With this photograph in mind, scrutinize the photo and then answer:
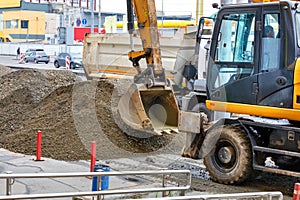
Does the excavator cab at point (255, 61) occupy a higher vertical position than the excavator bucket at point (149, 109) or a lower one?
higher

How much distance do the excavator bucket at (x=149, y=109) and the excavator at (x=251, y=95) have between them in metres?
1.76

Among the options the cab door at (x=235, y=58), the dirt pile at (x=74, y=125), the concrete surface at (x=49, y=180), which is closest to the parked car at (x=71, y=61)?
the dirt pile at (x=74, y=125)

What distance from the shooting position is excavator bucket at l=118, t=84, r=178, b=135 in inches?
484

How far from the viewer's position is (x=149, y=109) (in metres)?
13.2

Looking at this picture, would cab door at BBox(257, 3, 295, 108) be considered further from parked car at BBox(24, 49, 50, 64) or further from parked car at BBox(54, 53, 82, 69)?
parked car at BBox(24, 49, 50, 64)

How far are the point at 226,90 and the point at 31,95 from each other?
955cm

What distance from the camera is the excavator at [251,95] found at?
9.09 meters

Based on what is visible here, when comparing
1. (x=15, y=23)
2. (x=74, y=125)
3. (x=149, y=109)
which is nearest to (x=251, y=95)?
(x=149, y=109)

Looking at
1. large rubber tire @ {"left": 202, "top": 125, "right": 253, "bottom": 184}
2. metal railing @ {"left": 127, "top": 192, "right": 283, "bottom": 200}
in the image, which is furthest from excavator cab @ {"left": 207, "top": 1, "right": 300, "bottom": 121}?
metal railing @ {"left": 127, "top": 192, "right": 283, "bottom": 200}

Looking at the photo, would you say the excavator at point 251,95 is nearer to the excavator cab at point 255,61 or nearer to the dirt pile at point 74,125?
the excavator cab at point 255,61

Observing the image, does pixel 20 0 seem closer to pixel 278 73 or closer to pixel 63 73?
pixel 63 73

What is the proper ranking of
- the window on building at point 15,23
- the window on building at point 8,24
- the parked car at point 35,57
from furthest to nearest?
the window on building at point 8,24 → the window on building at point 15,23 → the parked car at point 35,57

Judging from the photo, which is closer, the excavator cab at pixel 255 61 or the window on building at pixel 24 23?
the excavator cab at pixel 255 61

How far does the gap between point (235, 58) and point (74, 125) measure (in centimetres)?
505
